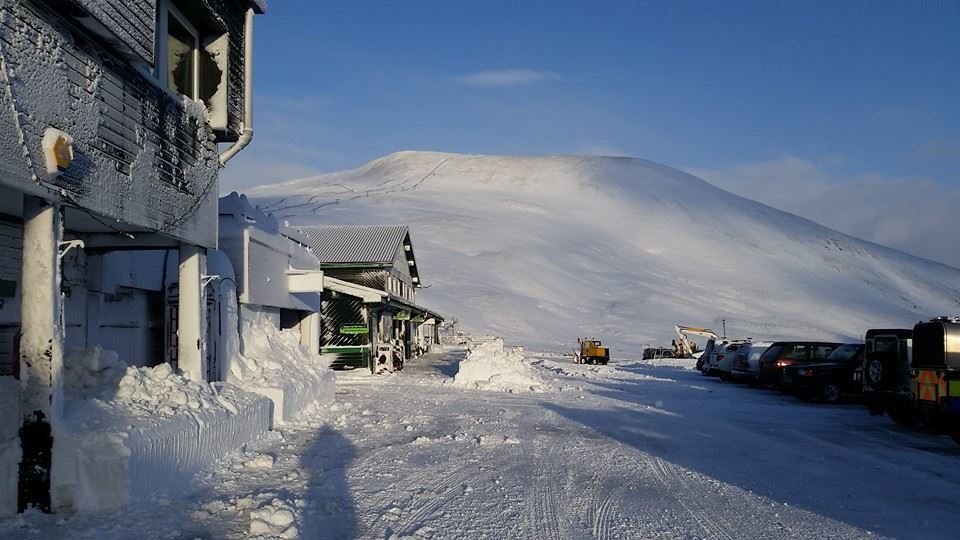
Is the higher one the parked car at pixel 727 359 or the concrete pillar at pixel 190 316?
the concrete pillar at pixel 190 316

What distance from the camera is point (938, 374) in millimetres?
13250

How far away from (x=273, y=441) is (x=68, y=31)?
627 cm

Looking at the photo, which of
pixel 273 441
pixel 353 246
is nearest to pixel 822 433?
pixel 273 441

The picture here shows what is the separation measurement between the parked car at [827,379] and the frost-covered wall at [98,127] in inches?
604

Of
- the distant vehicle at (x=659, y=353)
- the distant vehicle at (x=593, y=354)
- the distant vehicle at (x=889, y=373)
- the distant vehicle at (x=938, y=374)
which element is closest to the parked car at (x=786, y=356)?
the distant vehicle at (x=889, y=373)

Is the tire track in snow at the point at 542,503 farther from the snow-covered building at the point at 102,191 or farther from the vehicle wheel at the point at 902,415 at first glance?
the vehicle wheel at the point at 902,415

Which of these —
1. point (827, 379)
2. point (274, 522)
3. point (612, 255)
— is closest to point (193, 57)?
point (274, 522)

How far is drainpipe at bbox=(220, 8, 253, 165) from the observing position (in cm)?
1236

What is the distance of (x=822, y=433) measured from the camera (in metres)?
14.6

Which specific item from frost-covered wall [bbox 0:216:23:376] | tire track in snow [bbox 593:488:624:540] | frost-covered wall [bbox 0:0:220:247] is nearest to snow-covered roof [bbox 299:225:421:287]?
frost-covered wall [bbox 0:0:220:247]

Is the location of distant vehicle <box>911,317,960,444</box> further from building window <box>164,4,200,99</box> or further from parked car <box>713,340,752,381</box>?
parked car <box>713,340,752,381</box>

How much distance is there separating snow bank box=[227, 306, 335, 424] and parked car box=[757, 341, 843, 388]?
12.8 metres

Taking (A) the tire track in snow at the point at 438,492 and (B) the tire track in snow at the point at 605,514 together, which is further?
(A) the tire track in snow at the point at 438,492

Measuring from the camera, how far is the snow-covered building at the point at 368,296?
99.9 feet
